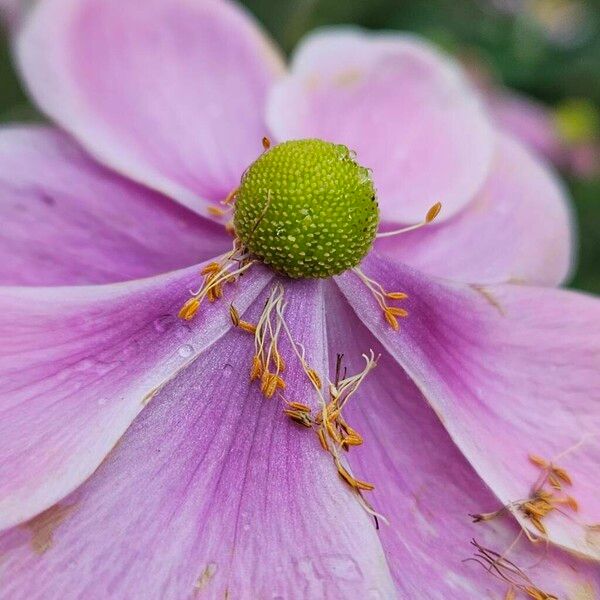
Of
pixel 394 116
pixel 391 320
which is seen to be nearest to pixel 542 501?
pixel 391 320

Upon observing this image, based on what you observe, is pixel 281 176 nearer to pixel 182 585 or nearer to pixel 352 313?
pixel 352 313

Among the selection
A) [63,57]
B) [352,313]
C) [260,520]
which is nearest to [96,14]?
[63,57]

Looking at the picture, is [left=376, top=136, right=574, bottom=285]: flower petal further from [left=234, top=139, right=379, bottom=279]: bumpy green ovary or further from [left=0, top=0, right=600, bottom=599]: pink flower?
[left=234, top=139, right=379, bottom=279]: bumpy green ovary

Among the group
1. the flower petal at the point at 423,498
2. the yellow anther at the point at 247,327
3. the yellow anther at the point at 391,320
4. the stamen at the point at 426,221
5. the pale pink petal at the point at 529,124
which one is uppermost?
the pale pink petal at the point at 529,124

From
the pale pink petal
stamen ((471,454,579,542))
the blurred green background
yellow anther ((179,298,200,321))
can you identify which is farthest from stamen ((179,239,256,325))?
the pale pink petal

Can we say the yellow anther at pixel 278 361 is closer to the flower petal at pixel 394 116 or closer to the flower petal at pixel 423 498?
the flower petal at pixel 423 498

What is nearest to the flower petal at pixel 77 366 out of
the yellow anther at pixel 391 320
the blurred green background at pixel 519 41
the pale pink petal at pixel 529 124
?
the yellow anther at pixel 391 320
